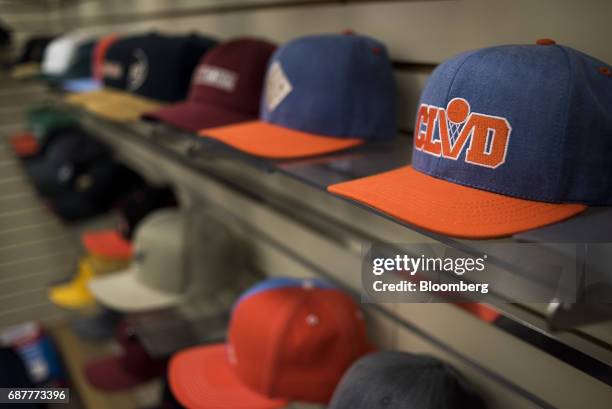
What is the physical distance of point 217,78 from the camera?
1.14 meters

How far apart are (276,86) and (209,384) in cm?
60

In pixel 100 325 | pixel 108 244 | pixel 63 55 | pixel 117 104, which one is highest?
pixel 63 55

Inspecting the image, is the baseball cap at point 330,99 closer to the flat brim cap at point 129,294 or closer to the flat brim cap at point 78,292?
the flat brim cap at point 129,294

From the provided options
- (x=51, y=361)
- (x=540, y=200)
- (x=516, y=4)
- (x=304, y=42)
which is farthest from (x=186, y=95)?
(x=51, y=361)

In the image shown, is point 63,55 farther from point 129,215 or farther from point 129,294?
point 129,294

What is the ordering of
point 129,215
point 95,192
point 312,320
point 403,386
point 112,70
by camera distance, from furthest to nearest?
point 95,192 < point 129,215 < point 112,70 < point 312,320 < point 403,386

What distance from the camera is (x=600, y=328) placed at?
69 centimetres

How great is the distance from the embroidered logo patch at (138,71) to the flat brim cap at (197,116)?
0.98 ft

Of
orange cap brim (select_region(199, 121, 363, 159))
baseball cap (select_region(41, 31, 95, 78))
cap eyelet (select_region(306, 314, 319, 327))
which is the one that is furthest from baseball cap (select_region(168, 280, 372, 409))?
baseball cap (select_region(41, 31, 95, 78))

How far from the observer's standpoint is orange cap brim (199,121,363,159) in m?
0.85

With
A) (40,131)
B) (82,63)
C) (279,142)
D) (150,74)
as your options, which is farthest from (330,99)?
(40,131)

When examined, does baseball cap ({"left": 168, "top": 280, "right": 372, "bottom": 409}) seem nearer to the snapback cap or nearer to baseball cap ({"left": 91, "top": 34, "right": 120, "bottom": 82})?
the snapback cap

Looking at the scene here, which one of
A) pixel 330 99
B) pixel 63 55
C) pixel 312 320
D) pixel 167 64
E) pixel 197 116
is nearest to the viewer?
pixel 330 99

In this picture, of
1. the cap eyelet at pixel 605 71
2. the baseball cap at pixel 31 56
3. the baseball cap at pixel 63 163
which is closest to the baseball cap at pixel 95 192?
the baseball cap at pixel 63 163
